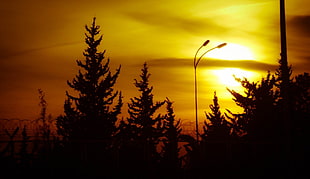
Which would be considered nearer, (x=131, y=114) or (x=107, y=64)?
(x=107, y=64)

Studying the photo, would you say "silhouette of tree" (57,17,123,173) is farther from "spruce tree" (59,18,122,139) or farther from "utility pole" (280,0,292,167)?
"utility pole" (280,0,292,167)

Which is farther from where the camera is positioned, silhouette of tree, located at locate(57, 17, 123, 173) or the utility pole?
silhouette of tree, located at locate(57, 17, 123, 173)

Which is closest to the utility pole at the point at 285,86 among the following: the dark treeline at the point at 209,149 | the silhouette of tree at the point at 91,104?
the dark treeline at the point at 209,149

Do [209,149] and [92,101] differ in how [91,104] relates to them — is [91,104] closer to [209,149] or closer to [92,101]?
[92,101]

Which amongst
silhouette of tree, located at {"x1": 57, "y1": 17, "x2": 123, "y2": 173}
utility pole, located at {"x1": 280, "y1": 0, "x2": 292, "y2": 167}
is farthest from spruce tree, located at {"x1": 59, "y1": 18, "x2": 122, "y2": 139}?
utility pole, located at {"x1": 280, "y1": 0, "x2": 292, "y2": 167}

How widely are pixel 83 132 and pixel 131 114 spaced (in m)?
19.1

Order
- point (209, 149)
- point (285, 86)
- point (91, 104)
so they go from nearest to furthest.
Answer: point (285, 86), point (209, 149), point (91, 104)

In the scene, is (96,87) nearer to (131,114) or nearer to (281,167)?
(131,114)

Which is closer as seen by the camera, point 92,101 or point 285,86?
point 285,86

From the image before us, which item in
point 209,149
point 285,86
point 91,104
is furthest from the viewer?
point 91,104

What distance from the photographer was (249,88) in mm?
29984

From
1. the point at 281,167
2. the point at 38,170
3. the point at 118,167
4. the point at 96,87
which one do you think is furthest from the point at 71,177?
the point at 96,87

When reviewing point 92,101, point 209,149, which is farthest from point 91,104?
point 209,149

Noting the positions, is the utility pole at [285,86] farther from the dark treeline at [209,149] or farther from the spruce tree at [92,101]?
the spruce tree at [92,101]
